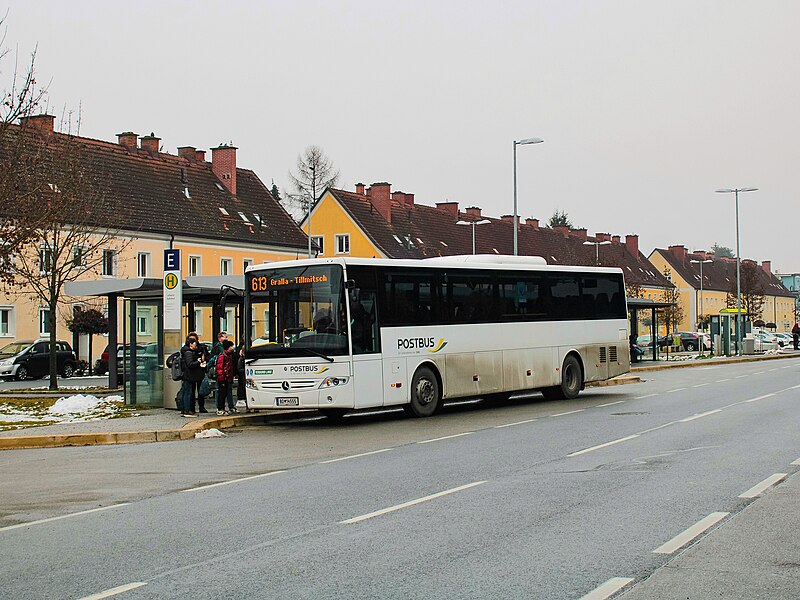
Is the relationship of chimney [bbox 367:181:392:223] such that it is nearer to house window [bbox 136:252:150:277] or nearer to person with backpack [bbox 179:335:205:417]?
house window [bbox 136:252:150:277]

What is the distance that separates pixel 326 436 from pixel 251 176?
180 ft

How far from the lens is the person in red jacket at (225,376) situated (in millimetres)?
21828

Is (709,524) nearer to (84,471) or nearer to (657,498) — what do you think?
(657,498)

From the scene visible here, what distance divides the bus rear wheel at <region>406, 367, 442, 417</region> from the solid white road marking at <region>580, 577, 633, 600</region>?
15.0 metres

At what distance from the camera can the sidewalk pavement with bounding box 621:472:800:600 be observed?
22.4 feet

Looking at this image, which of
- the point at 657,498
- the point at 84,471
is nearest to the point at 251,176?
the point at 84,471

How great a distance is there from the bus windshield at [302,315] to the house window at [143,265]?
37569 millimetres

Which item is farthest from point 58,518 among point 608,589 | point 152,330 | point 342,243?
point 342,243

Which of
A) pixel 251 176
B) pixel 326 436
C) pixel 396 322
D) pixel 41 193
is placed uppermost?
pixel 251 176

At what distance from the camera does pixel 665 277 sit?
124 m

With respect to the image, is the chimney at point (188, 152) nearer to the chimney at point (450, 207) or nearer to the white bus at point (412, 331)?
the chimney at point (450, 207)

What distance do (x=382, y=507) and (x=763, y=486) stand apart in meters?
4.00

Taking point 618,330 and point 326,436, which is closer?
point 326,436

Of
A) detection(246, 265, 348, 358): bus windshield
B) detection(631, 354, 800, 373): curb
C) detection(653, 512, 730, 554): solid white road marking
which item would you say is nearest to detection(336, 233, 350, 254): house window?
detection(631, 354, 800, 373): curb
